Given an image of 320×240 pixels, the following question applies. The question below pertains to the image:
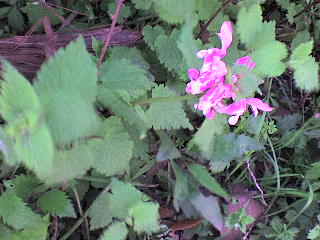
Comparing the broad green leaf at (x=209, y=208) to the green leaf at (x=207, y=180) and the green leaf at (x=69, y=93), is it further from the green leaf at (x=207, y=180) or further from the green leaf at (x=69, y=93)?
the green leaf at (x=69, y=93)

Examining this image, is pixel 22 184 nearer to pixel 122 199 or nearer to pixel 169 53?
pixel 122 199

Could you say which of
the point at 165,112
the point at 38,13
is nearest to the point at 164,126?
the point at 165,112

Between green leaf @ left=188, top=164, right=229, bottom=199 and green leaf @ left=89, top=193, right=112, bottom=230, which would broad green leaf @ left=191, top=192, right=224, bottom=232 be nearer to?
green leaf @ left=188, top=164, right=229, bottom=199

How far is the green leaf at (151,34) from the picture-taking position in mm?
1336

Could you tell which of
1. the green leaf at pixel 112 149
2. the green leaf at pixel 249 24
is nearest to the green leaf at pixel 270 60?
the green leaf at pixel 249 24

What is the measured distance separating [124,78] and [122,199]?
32cm

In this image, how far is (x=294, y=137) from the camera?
1.59 meters

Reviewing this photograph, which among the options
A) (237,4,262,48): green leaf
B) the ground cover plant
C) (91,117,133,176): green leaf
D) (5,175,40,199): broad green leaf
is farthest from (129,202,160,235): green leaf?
(237,4,262,48): green leaf

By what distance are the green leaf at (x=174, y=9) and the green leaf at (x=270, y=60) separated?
27 cm

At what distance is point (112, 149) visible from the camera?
110 centimetres

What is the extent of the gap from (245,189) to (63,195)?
0.67m

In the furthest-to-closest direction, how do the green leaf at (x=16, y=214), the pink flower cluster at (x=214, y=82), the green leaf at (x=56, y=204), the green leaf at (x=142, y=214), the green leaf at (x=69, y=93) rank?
the green leaf at (x=56, y=204) < the green leaf at (x=16, y=214) < the green leaf at (x=142, y=214) < the pink flower cluster at (x=214, y=82) < the green leaf at (x=69, y=93)

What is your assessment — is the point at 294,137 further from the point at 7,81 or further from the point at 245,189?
the point at 7,81

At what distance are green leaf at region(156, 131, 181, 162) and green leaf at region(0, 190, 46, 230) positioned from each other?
0.38 m
